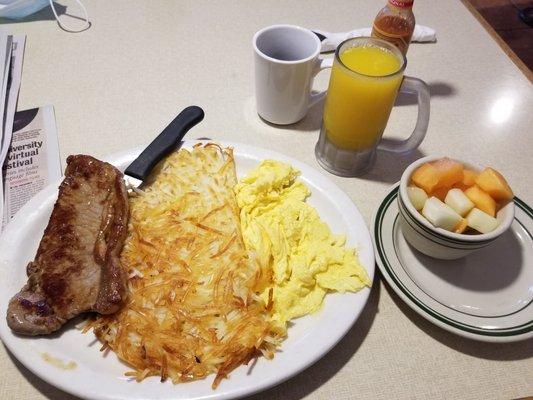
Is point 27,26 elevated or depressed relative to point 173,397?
elevated

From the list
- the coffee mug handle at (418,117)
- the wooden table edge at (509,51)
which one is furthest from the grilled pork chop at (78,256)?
the wooden table edge at (509,51)

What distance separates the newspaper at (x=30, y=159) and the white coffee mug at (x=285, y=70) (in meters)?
0.86

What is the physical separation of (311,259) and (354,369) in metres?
0.33

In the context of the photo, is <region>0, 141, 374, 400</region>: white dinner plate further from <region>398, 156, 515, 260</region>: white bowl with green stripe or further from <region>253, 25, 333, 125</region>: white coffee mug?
<region>253, 25, 333, 125</region>: white coffee mug

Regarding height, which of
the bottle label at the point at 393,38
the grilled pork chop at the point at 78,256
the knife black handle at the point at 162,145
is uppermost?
the bottle label at the point at 393,38

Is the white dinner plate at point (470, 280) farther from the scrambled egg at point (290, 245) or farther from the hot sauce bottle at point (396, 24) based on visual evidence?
the hot sauce bottle at point (396, 24)

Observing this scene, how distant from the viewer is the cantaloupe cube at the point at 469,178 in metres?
1.23

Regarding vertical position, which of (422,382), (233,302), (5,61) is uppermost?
(5,61)

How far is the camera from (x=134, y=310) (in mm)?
1122

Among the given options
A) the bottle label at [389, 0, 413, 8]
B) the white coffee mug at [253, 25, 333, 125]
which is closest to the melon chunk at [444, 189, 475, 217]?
the white coffee mug at [253, 25, 333, 125]

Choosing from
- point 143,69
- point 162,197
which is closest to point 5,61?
point 143,69

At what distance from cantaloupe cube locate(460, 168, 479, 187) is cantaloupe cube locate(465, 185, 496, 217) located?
28 millimetres

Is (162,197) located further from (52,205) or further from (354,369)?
(354,369)

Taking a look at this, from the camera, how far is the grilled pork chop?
1049mm
